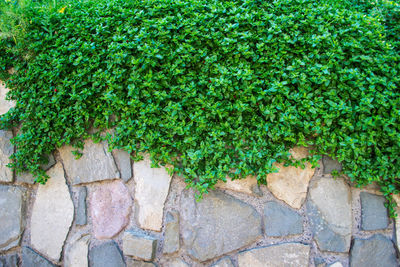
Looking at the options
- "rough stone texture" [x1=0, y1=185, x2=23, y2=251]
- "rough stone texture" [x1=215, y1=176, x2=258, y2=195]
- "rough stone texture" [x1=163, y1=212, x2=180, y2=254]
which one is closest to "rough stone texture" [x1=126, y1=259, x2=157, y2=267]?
"rough stone texture" [x1=163, y1=212, x2=180, y2=254]

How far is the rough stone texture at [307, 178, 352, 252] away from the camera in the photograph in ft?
5.52

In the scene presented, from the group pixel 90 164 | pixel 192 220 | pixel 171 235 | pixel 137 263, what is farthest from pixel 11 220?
pixel 192 220

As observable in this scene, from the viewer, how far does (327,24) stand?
171 centimetres

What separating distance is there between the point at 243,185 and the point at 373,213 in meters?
0.74

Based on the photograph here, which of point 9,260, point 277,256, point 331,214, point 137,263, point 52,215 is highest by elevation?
point 331,214

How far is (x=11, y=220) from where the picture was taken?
2064 mm

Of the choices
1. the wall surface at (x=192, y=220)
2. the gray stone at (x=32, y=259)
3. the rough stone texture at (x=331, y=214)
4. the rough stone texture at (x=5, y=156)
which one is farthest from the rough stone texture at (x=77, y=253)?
the rough stone texture at (x=331, y=214)

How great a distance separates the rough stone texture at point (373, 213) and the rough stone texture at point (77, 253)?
5.51 ft

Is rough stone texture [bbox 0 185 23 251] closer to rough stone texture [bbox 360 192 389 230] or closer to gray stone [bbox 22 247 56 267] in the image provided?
gray stone [bbox 22 247 56 267]

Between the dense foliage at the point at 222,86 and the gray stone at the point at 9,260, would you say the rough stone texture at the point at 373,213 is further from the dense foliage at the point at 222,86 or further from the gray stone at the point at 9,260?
the gray stone at the point at 9,260

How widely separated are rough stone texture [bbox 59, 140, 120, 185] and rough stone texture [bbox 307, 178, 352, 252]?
121 centimetres

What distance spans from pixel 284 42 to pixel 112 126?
45.2 inches

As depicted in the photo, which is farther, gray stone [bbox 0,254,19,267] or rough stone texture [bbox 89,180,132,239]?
gray stone [bbox 0,254,19,267]

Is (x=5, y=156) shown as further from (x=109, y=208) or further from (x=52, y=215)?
(x=109, y=208)
